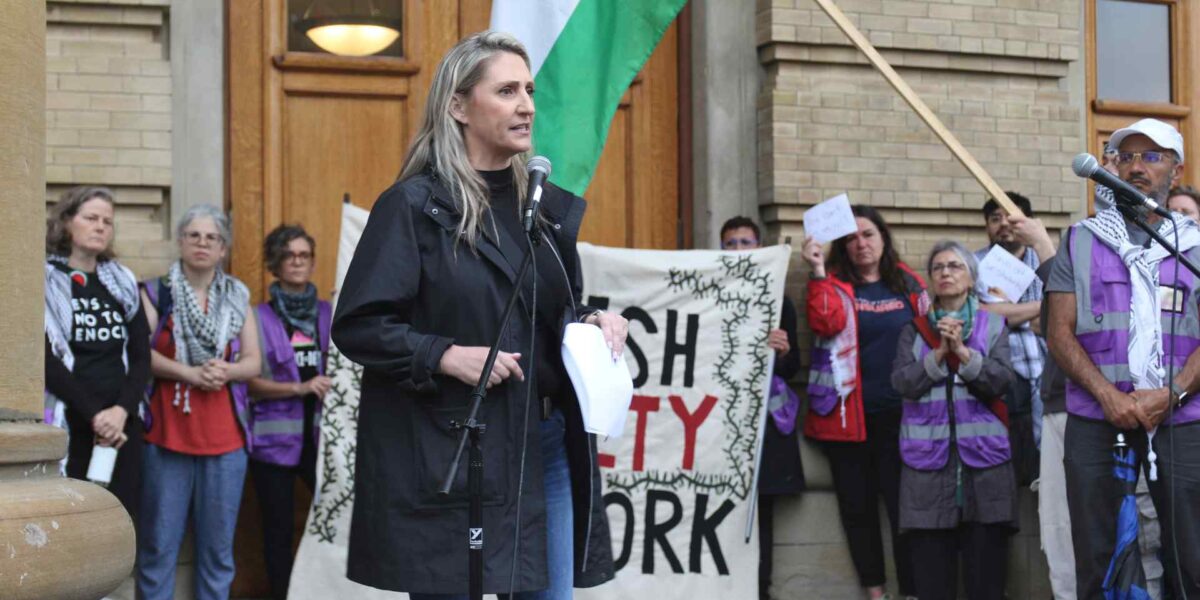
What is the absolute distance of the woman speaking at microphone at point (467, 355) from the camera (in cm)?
439

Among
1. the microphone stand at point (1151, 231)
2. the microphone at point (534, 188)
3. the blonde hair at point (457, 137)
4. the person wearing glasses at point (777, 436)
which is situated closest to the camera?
the microphone at point (534, 188)

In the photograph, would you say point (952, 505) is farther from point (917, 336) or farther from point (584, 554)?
point (584, 554)

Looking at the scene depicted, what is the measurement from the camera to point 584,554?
4.68 m

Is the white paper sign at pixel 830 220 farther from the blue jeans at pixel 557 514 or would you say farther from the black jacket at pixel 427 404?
the black jacket at pixel 427 404

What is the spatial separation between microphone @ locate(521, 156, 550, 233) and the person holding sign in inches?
174

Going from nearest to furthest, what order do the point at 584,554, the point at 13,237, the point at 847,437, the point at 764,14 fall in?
the point at 13,237, the point at 584,554, the point at 847,437, the point at 764,14

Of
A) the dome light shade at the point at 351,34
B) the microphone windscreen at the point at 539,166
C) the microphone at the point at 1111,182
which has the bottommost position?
the microphone windscreen at the point at 539,166

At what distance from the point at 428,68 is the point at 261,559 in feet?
9.20

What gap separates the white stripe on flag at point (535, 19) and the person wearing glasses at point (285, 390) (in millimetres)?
1630

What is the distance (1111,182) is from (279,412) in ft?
13.8

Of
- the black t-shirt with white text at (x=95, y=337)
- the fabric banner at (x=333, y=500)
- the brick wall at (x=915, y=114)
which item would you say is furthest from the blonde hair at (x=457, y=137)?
the brick wall at (x=915, y=114)

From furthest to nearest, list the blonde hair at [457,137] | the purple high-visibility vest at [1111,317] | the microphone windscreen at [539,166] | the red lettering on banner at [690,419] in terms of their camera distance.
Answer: the red lettering on banner at [690,419] < the purple high-visibility vest at [1111,317] < the blonde hair at [457,137] < the microphone windscreen at [539,166]

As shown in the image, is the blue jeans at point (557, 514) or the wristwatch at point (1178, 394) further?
the wristwatch at point (1178, 394)

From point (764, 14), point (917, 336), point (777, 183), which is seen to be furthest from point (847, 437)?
point (764, 14)
